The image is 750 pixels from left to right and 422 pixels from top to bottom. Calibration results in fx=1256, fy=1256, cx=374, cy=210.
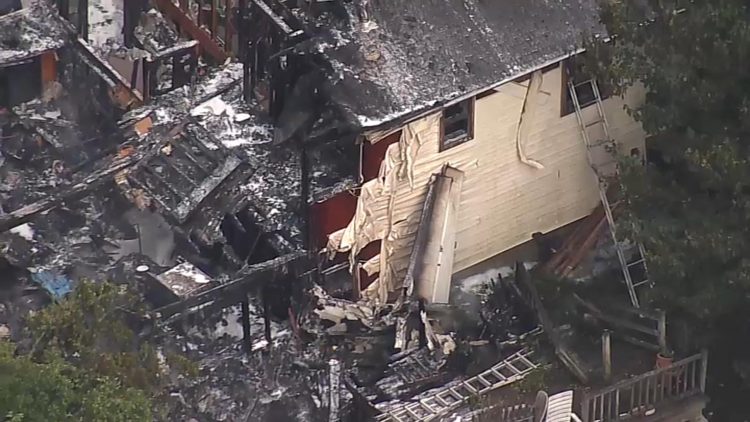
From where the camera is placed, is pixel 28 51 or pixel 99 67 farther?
pixel 99 67

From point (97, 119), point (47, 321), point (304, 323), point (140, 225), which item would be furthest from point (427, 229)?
point (47, 321)

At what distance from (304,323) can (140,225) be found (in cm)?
242

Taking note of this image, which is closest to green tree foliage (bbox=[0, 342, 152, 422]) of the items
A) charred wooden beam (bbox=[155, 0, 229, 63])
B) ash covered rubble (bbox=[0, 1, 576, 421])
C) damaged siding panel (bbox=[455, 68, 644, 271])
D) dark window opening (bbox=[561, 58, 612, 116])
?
ash covered rubble (bbox=[0, 1, 576, 421])

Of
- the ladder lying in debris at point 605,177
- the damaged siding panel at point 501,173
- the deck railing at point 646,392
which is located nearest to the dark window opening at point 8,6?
the damaged siding panel at point 501,173

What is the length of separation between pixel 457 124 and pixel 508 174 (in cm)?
130

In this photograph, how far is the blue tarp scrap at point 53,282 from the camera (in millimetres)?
14320

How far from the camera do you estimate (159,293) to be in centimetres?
1422

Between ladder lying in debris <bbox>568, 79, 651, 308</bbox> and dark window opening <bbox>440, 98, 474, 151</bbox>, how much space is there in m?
1.75

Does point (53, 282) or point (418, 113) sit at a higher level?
point (418, 113)

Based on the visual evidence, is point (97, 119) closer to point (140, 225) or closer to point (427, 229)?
point (140, 225)

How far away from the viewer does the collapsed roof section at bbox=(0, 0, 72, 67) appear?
54.6 ft

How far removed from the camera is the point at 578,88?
1772cm

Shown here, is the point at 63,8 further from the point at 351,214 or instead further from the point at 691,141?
the point at 691,141

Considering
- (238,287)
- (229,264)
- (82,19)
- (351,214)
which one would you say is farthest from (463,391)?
(82,19)
